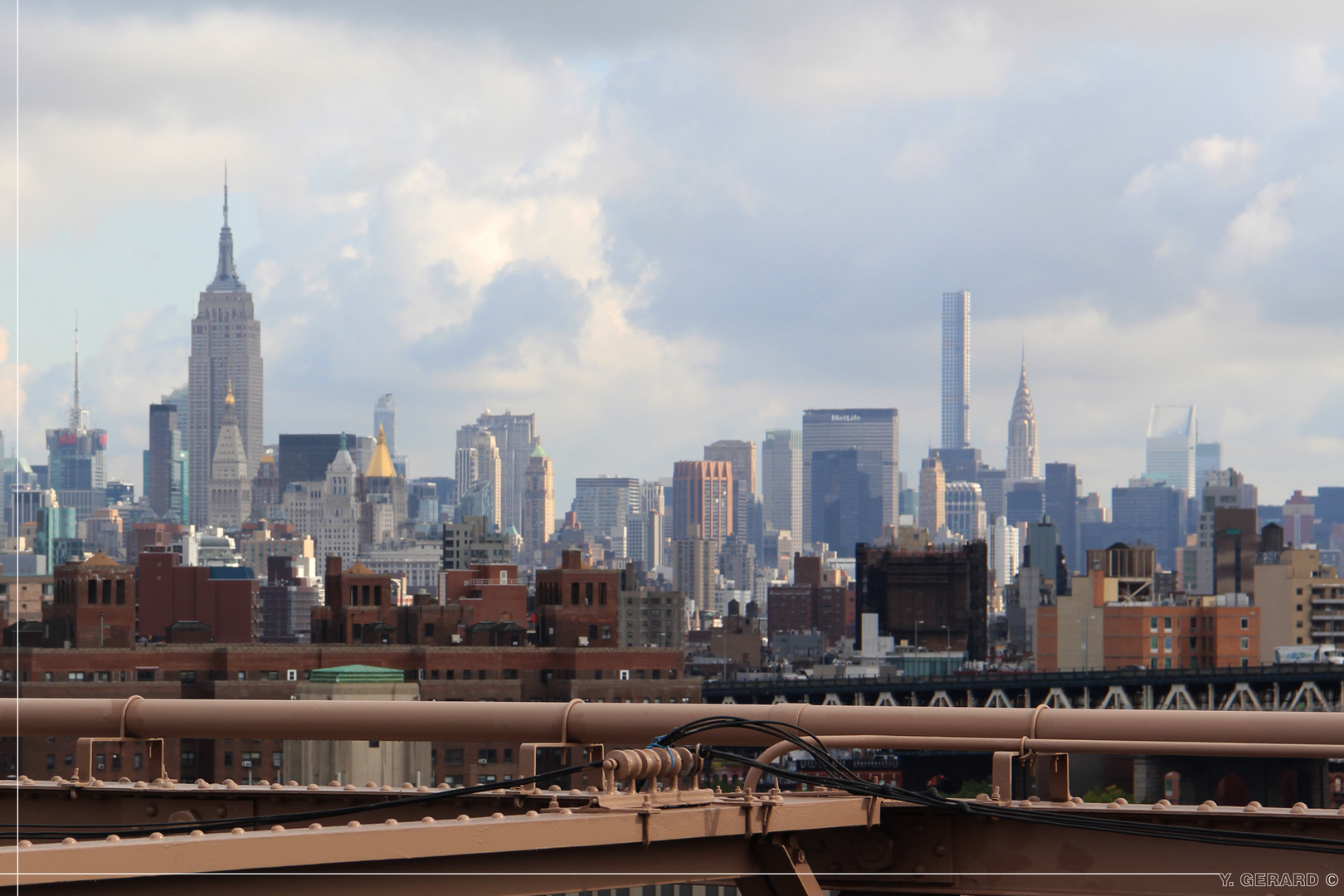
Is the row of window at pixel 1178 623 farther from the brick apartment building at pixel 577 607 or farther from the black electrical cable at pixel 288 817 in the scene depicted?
the black electrical cable at pixel 288 817

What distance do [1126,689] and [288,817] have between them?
12460cm

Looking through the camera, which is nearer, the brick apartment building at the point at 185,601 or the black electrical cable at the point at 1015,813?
the black electrical cable at the point at 1015,813

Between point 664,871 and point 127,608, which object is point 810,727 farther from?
point 127,608

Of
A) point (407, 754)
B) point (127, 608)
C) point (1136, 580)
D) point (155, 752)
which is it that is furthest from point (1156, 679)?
point (155, 752)

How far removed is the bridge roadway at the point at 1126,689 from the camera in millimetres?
122750

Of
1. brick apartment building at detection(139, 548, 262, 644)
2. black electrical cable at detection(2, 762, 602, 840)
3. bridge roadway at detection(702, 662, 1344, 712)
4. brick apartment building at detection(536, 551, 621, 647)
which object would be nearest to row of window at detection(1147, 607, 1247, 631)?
bridge roadway at detection(702, 662, 1344, 712)

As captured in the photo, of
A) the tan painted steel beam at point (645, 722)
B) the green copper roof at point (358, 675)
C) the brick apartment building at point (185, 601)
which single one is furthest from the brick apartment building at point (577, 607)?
the tan painted steel beam at point (645, 722)

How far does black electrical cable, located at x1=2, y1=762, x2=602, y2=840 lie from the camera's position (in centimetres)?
800

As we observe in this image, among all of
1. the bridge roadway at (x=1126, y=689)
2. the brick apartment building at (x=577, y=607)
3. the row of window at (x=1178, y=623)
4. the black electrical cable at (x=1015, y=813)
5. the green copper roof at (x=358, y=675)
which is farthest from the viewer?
the row of window at (x=1178, y=623)

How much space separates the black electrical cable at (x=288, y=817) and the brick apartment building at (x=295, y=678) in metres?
65.8

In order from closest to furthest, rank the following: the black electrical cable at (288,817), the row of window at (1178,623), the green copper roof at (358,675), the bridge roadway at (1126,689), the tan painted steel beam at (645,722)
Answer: the black electrical cable at (288,817), the tan painted steel beam at (645,722), the green copper roof at (358,675), the bridge roadway at (1126,689), the row of window at (1178,623)

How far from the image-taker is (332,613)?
116625mm

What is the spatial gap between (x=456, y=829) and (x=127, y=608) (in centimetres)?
9787

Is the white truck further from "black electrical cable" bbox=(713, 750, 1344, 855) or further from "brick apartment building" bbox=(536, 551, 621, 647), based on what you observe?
"black electrical cable" bbox=(713, 750, 1344, 855)
